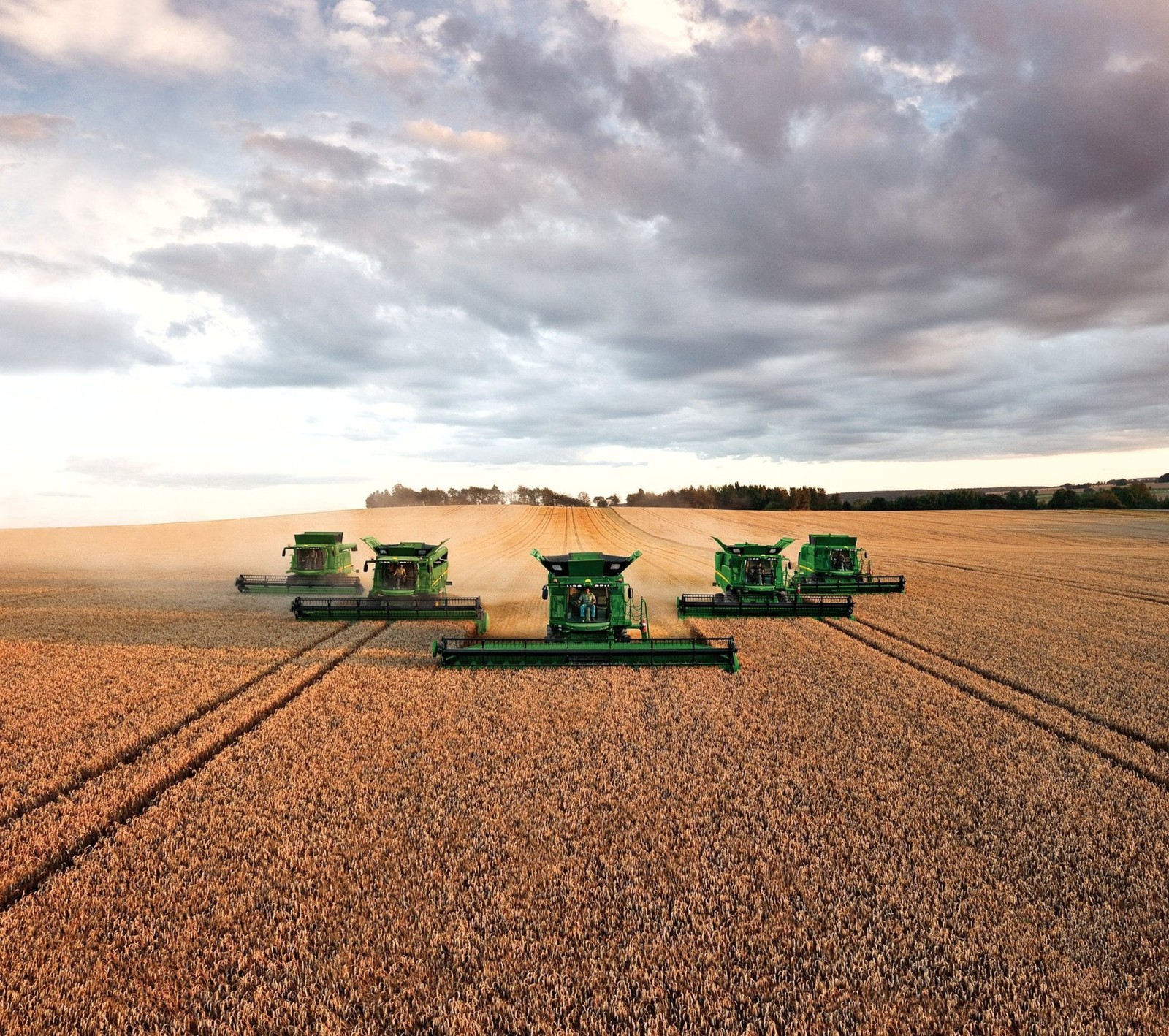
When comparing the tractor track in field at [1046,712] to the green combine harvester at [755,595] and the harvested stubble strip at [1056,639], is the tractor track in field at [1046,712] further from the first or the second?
the green combine harvester at [755,595]

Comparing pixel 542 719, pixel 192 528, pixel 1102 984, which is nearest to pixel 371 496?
pixel 192 528

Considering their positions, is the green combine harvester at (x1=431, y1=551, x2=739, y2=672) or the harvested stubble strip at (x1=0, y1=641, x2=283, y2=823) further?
the green combine harvester at (x1=431, y1=551, x2=739, y2=672)

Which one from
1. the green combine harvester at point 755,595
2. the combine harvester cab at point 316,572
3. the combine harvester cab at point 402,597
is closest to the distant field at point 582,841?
the combine harvester cab at point 402,597

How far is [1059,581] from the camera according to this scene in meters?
34.1

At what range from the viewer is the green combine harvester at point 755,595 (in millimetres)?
23297

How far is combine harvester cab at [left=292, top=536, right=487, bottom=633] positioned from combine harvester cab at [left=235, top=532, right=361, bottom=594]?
9.04ft

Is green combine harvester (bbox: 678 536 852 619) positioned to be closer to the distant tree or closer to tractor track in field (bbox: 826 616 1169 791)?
tractor track in field (bbox: 826 616 1169 791)

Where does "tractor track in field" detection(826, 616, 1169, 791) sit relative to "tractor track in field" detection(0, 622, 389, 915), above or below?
below

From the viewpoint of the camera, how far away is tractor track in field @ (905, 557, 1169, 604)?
28906 mm

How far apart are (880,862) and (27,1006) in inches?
332

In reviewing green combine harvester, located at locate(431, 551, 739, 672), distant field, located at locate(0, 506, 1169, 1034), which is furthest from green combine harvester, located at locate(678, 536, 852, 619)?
green combine harvester, located at locate(431, 551, 739, 672)

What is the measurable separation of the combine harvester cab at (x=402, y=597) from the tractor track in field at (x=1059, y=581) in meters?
28.2

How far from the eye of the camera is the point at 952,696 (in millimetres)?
14312

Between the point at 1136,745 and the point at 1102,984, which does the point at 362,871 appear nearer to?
the point at 1102,984
